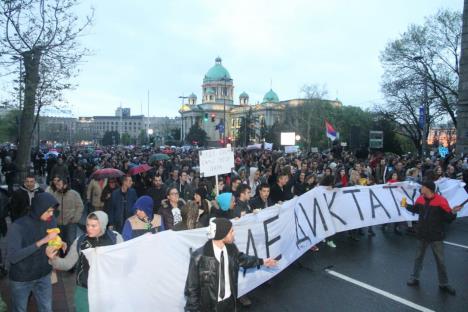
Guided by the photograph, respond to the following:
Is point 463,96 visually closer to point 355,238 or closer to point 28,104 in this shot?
point 355,238

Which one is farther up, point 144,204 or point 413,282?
point 144,204

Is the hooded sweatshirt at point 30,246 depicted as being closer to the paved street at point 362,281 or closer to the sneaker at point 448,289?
the paved street at point 362,281

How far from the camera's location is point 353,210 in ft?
30.5

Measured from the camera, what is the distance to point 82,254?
13.4ft

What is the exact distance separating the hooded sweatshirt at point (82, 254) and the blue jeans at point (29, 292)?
0.97 feet

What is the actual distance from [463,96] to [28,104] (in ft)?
73.1

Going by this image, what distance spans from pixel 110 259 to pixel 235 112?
459 feet

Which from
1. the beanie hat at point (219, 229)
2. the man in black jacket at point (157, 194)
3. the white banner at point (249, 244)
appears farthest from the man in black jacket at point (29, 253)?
the man in black jacket at point (157, 194)

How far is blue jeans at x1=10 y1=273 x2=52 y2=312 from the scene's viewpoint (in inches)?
166

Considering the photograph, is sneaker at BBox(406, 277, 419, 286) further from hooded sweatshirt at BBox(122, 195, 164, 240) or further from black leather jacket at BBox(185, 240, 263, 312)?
black leather jacket at BBox(185, 240, 263, 312)

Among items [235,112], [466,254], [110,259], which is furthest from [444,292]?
[235,112]

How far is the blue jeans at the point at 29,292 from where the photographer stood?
4.22 m

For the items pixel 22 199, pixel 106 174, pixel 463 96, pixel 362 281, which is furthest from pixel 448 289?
pixel 463 96

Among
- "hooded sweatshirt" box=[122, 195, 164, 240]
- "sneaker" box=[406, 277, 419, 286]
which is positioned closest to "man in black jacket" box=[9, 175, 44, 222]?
"hooded sweatshirt" box=[122, 195, 164, 240]
